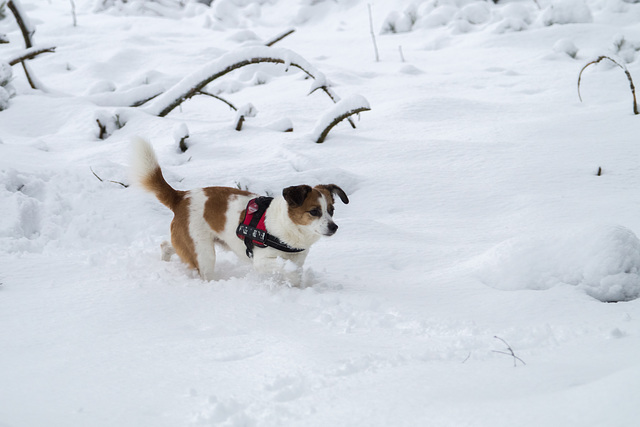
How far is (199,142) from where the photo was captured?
211 inches

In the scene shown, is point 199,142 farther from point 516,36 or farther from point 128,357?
point 516,36

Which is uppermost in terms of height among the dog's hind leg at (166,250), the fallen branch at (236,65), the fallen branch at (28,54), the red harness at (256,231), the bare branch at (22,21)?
the bare branch at (22,21)

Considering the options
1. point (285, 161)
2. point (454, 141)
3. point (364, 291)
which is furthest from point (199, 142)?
point (364, 291)

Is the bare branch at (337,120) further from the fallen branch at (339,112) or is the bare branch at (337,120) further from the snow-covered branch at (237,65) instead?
the snow-covered branch at (237,65)

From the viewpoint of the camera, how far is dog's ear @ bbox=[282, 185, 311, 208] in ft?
10.2

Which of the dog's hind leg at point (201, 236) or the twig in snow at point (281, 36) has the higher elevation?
the twig in snow at point (281, 36)

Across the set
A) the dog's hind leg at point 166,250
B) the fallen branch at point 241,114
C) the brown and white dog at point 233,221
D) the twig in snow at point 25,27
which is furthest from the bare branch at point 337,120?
the twig in snow at point 25,27

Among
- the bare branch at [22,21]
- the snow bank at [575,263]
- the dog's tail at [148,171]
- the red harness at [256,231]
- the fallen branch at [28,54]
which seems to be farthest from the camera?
the bare branch at [22,21]

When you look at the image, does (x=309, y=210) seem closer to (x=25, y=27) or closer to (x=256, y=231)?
(x=256, y=231)

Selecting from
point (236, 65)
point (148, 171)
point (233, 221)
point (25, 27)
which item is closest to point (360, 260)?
point (233, 221)

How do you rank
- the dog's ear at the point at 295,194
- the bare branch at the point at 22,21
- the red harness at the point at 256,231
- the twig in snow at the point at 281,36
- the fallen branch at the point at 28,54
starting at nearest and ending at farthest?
the dog's ear at the point at 295,194, the red harness at the point at 256,231, the fallen branch at the point at 28,54, the bare branch at the point at 22,21, the twig in snow at the point at 281,36

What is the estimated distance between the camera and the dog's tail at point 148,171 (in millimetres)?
3330

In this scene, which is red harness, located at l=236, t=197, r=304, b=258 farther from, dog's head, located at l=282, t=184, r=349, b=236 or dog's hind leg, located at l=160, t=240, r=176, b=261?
dog's hind leg, located at l=160, t=240, r=176, b=261

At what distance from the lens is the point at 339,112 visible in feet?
17.0
